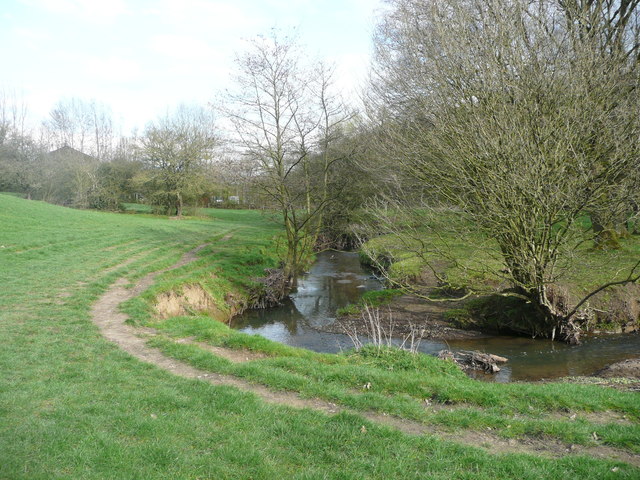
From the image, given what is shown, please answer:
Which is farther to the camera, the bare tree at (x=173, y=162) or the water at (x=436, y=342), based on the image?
the bare tree at (x=173, y=162)

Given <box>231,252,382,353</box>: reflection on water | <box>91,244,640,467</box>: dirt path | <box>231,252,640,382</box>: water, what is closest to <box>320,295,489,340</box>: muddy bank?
<box>231,252,640,382</box>: water

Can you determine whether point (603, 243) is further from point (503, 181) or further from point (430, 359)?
point (430, 359)

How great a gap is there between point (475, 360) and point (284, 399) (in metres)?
5.55

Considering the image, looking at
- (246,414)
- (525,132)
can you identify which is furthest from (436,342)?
(246,414)

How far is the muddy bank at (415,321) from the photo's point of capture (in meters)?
12.9

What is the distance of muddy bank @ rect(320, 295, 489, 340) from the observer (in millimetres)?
12892

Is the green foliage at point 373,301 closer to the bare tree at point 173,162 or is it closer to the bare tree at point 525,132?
the bare tree at point 525,132

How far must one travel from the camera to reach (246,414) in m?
5.66

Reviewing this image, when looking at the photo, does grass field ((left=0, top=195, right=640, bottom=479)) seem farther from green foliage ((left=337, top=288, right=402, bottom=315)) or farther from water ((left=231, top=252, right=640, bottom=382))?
green foliage ((left=337, top=288, right=402, bottom=315))

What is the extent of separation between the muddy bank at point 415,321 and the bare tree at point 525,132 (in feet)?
7.51

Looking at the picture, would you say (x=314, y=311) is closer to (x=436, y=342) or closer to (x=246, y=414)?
(x=436, y=342)

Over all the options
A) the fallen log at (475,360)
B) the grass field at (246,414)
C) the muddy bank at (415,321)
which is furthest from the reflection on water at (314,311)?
the grass field at (246,414)

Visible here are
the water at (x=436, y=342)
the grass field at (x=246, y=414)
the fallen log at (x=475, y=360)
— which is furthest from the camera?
the water at (x=436, y=342)

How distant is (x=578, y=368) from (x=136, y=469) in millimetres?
9540
